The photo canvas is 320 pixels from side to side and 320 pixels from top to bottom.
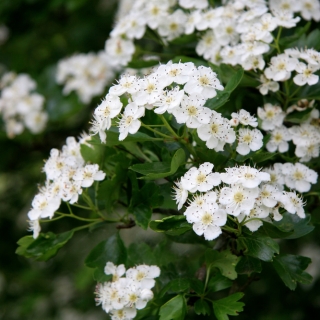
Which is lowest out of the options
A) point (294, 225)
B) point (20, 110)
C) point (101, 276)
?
point (20, 110)

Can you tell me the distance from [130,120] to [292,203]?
436 millimetres

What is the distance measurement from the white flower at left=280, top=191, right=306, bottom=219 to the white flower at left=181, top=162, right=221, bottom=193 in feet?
0.58

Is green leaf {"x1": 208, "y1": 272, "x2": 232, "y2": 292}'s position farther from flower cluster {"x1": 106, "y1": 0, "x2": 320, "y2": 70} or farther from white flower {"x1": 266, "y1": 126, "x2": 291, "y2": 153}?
flower cluster {"x1": 106, "y1": 0, "x2": 320, "y2": 70}

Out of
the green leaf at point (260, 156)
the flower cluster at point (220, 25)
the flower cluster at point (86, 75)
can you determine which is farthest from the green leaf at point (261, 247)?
the flower cluster at point (86, 75)

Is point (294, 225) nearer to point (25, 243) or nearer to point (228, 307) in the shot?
point (228, 307)

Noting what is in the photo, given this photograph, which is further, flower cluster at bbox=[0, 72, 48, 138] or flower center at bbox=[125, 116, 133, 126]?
flower cluster at bbox=[0, 72, 48, 138]

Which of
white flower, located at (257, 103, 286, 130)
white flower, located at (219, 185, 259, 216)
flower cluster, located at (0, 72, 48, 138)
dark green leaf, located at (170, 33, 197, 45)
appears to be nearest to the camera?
white flower, located at (219, 185, 259, 216)

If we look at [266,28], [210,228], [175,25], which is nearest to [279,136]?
[266,28]

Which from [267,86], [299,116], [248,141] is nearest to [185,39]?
[267,86]

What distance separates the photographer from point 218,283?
1.38 meters

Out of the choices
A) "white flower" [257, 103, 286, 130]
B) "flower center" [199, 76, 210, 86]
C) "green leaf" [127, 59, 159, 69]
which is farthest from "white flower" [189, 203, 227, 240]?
"green leaf" [127, 59, 159, 69]

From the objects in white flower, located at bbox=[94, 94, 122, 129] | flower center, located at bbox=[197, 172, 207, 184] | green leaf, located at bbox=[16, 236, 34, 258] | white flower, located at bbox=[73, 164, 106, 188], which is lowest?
green leaf, located at bbox=[16, 236, 34, 258]

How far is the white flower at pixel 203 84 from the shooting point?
1305 mm

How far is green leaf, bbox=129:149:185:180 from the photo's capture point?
1.29 meters
